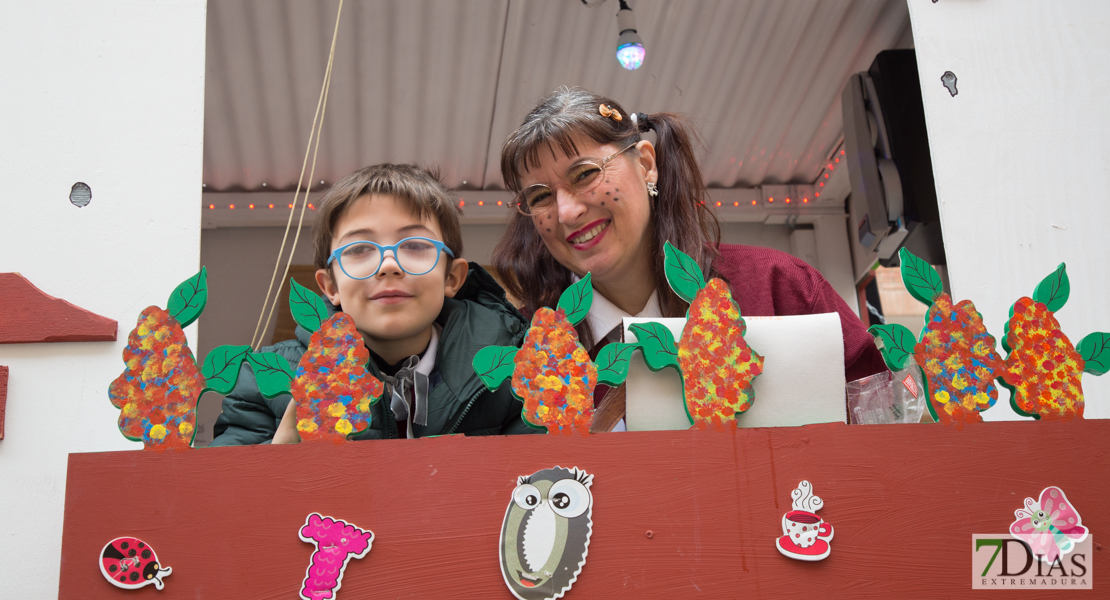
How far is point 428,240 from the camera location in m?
1.52

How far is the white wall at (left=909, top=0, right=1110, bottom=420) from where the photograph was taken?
2031 mm

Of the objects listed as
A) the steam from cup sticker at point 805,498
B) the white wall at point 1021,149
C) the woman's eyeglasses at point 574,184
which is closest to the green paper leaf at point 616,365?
the steam from cup sticker at point 805,498

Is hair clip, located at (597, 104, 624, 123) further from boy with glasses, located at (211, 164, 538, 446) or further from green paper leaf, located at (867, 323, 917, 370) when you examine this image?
green paper leaf, located at (867, 323, 917, 370)

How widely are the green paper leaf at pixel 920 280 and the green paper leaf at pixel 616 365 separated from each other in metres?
0.42

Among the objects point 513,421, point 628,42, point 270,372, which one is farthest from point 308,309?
point 628,42

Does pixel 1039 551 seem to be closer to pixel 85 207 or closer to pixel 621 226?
pixel 621 226

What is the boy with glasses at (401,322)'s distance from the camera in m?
1.46

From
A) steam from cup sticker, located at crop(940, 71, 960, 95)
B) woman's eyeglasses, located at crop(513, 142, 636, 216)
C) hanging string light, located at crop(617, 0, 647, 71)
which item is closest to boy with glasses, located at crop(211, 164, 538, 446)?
woman's eyeglasses, located at crop(513, 142, 636, 216)

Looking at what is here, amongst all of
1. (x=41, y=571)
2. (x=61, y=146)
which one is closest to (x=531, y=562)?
(x=41, y=571)

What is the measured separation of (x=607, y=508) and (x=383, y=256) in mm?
644

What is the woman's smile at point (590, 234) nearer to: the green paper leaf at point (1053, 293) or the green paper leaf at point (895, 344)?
the green paper leaf at point (895, 344)

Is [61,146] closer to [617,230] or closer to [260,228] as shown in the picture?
[617,230]

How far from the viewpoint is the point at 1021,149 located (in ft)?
6.96

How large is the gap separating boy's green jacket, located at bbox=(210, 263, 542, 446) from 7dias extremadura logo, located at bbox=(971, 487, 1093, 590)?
2.45ft
